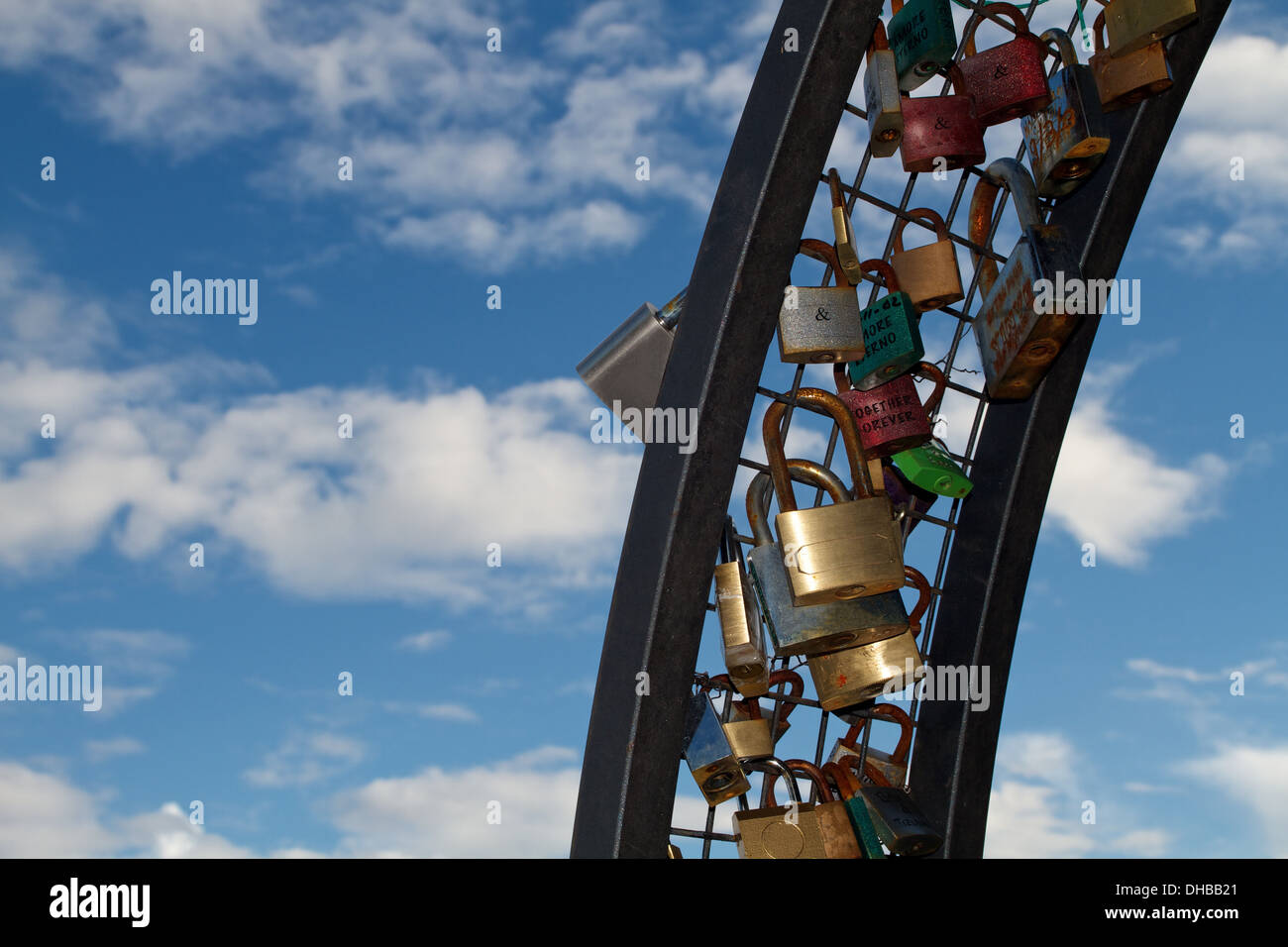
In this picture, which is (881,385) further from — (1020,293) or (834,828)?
(834,828)

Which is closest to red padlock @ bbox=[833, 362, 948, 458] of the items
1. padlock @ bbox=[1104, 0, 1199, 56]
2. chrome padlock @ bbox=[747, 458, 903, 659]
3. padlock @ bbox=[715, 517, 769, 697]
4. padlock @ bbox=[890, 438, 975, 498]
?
padlock @ bbox=[890, 438, 975, 498]

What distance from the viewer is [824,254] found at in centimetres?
400

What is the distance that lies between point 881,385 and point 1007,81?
120cm

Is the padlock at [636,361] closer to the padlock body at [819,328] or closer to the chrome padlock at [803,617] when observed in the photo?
the padlock body at [819,328]

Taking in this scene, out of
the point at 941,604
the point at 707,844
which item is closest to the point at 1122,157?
the point at 941,604

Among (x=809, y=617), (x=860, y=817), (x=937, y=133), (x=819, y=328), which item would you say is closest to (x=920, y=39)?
(x=937, y=133)

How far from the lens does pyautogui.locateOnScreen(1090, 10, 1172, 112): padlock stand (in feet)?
14.5

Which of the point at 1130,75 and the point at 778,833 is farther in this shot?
the point at 1130,75

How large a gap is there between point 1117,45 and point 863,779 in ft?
8.95

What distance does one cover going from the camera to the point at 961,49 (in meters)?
4.46

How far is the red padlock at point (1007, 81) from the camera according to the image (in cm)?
434

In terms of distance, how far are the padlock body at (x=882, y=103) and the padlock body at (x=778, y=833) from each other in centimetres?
215

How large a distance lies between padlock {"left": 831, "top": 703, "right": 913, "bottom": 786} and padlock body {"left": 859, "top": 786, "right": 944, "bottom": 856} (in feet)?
1.04
